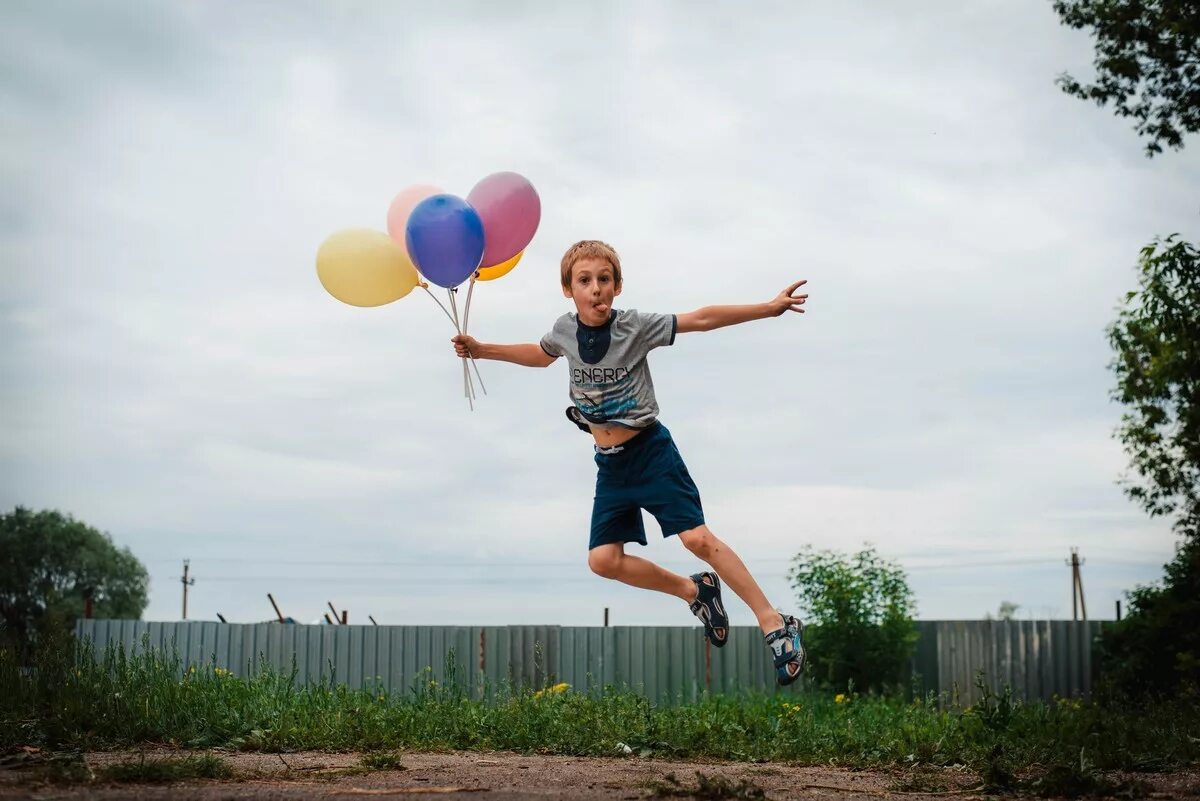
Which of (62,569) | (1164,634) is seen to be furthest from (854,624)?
(62,569)

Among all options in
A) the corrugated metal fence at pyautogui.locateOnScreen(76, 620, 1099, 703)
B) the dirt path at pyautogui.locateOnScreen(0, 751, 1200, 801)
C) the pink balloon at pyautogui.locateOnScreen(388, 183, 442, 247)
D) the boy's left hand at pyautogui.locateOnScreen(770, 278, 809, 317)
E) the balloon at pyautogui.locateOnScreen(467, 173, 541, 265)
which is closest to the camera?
the dirt path at pyautogui.locateOnScreen(0, 751, 1200, 801)

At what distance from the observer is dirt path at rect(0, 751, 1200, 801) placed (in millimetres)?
3465

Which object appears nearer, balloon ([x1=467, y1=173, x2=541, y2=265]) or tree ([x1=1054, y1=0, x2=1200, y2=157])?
balloon ([x1=467, y1=173, x2=541, y2=265])

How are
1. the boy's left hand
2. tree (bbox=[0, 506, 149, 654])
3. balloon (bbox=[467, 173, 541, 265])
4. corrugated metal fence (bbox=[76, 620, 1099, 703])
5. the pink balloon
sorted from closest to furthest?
1. the boy's left hand
2. balloon (bbox=[467, 173, 541, 265])
3. the pink balloon
4. corrugated metal fence (bbox=[76, 620, 1099, 703])
5. tree (bbox=[0, 506, 149, 654])

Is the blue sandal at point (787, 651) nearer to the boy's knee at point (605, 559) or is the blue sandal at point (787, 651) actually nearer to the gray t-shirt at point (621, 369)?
the boy's knee at point (605, 559)

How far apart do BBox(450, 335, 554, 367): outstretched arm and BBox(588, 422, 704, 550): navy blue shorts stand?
1.91ft

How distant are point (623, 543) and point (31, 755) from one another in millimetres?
2481

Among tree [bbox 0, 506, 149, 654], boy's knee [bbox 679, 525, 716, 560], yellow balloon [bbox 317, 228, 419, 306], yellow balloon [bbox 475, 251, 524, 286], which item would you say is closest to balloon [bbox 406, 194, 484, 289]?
yellow balloon [bbox 317, 228, 419, 306]

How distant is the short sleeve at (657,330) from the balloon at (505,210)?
1.18 m

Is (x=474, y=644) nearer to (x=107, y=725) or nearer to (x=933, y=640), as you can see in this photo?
(x=933, y=640)

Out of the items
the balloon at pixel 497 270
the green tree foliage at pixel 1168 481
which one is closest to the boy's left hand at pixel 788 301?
the balloon at pixel 497 270

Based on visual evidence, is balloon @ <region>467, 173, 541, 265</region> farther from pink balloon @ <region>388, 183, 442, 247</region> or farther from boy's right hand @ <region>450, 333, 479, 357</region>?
boy's right hand @ <region>450, 333, 479, 357</region>

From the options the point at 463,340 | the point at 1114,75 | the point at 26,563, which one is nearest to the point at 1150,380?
the point at 1114,75

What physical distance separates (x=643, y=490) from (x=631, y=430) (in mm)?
257
